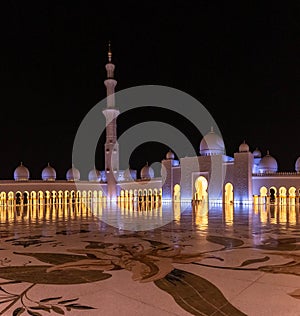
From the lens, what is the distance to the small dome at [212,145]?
67.7 ft

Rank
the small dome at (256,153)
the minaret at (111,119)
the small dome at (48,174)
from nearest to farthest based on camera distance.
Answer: the small dome at (256,153), the minaret at (111,119), the small dome at (48,174)

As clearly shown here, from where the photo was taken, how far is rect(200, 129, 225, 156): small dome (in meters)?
20.6

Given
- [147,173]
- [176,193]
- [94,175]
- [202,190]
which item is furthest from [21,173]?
[202,190]

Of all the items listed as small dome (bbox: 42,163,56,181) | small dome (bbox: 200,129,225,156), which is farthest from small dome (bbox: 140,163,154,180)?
small dome (bbox: 42,163,56,181)

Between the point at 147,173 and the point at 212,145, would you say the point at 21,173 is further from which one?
the point at 212,145

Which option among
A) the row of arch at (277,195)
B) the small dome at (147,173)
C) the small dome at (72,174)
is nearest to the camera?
the row of arch at (277,195)

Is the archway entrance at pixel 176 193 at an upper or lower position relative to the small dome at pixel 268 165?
lower

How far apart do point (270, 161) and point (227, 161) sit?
111 inches

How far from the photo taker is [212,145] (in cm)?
2062

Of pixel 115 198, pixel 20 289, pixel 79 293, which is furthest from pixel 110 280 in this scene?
pixel 115 198

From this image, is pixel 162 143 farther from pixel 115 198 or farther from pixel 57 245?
pixel 57 245

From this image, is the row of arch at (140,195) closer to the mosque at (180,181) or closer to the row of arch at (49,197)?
the mosque at (180,181)

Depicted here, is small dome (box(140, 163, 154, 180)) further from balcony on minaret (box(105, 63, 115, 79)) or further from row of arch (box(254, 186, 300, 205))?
row of arch (box(254, 186, 300, 205))

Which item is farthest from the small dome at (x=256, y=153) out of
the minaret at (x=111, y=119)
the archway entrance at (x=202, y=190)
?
the minaret at (x=111, y=119)
